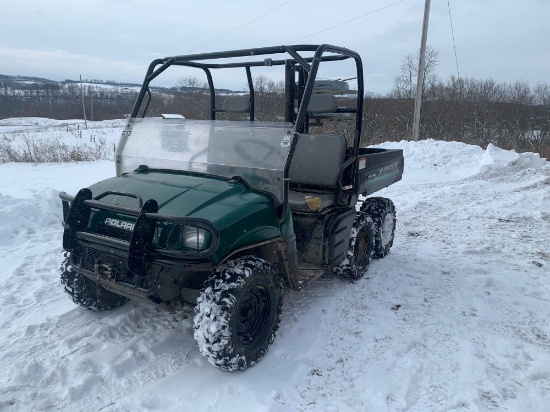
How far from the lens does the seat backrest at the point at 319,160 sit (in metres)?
4.54

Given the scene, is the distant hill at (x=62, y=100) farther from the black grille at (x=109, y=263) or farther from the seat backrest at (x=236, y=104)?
the black grille at (x=109, y=263)

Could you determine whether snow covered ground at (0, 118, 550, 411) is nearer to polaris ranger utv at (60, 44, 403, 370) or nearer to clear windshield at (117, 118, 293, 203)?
polaris ranger utv at (60, 44, 403, 370)

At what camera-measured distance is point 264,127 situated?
366cm

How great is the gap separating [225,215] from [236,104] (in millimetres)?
2410

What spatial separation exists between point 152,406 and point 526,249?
5.08 meters

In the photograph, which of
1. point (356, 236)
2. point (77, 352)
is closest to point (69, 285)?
point (77, 352)

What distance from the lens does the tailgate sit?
15.5 ft

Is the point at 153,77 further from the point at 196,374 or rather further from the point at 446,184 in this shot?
the point at 446,184

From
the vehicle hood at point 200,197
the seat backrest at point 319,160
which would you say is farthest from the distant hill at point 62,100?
the vehicle hood at point 200,197

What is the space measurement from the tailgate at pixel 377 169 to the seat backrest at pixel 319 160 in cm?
25

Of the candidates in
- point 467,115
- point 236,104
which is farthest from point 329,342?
point 467,115

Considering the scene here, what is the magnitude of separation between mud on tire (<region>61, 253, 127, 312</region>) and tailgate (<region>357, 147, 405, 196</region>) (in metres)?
2.66

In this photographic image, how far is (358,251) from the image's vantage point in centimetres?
511

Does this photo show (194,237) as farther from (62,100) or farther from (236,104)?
(62,100)
